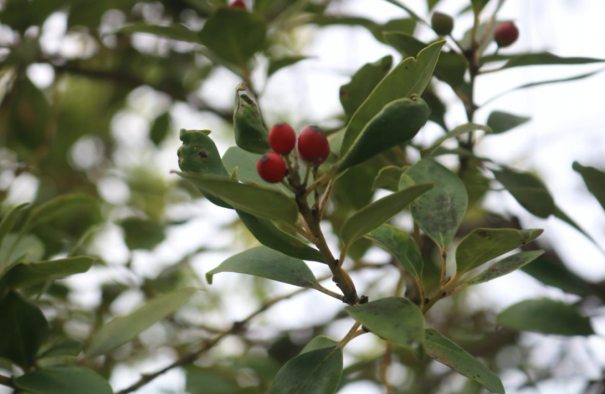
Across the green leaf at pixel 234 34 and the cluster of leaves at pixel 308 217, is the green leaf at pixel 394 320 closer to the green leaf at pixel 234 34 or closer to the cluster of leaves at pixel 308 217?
the cluster of leaves at pixel 308 217

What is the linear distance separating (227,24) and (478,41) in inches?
17.6

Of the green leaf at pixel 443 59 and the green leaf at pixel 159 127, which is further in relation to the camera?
the green leaf at pixel 159 127

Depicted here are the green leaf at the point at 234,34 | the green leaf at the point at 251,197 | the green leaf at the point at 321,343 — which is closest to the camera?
the green leaf at the point at 251,197

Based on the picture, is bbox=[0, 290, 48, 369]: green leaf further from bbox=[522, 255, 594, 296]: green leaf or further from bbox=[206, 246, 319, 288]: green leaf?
bbox=[522, 255, 594, 296]: green leaf

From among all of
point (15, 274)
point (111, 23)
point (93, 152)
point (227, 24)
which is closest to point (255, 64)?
point (227, 24)

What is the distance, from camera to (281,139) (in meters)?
0.59

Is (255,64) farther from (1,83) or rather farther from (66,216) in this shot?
(1,83)

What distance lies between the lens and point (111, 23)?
2.15m

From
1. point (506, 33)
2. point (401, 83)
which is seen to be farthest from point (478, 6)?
point (401, 83)

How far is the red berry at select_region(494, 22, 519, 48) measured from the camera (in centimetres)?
95

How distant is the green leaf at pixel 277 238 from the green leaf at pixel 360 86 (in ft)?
0.93

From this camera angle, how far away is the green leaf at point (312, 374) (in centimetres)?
66

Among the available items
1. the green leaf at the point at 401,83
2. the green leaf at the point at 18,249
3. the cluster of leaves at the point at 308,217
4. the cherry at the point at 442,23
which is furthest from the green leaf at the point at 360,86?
the green leaf at the point at 18,249

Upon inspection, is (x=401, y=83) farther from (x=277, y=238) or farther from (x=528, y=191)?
(x=528, y=191)
